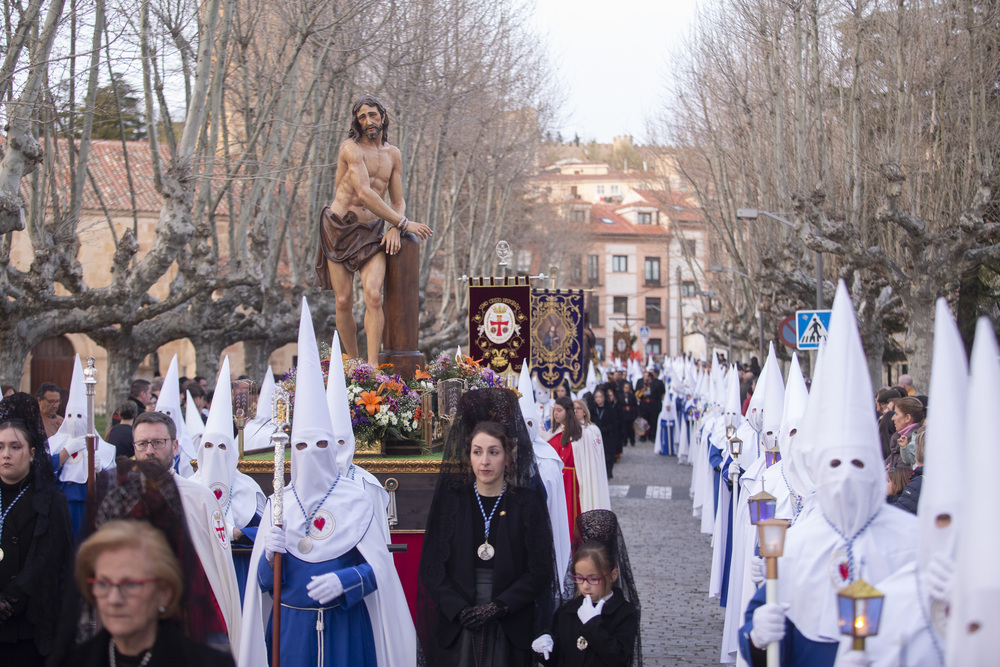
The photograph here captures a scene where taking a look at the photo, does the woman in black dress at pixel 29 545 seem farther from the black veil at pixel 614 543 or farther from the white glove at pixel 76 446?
the black veil at pixel 614 543

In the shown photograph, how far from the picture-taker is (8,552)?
16.1ft

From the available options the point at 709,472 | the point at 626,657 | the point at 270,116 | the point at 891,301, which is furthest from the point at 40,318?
the point at 891,301

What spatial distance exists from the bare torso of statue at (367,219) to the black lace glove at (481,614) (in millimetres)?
4614

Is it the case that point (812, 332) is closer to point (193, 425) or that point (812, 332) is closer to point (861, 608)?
point (193, 425)

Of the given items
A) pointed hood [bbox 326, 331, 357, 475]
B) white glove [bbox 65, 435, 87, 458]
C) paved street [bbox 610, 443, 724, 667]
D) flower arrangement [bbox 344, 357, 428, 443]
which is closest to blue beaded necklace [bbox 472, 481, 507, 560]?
pointed hood [bbox 326, 331, 357, 475]

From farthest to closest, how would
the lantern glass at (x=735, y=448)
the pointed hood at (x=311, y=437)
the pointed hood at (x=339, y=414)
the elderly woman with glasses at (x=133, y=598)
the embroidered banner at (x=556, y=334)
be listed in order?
the embroidered banner at (x=556, y=334) → the lantern glass at (x=735, y=448) → the pointed hood at (x=339, y=414) → the pointed hood at (x=311, y=437) → the elderly woman with glasses at (x=133, y=598)

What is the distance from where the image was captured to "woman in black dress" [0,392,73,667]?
15.8 feet

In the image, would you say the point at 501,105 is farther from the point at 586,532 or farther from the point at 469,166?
the point at 586,532

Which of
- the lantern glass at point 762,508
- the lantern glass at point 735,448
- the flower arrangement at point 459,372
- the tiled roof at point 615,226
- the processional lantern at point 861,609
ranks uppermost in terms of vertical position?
the tiled roof at point 615,226

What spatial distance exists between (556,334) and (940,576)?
583 inches

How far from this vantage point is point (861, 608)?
3.24 m

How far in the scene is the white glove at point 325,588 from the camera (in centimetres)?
498

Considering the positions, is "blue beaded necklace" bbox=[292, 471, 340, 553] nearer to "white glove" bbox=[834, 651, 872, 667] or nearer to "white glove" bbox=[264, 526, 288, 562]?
"white glove" bbox=[264, 526, 288, 562]

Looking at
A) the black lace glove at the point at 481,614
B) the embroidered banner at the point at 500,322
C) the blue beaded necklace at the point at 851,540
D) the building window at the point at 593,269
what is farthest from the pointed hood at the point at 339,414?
the building window at the point at 593,269
